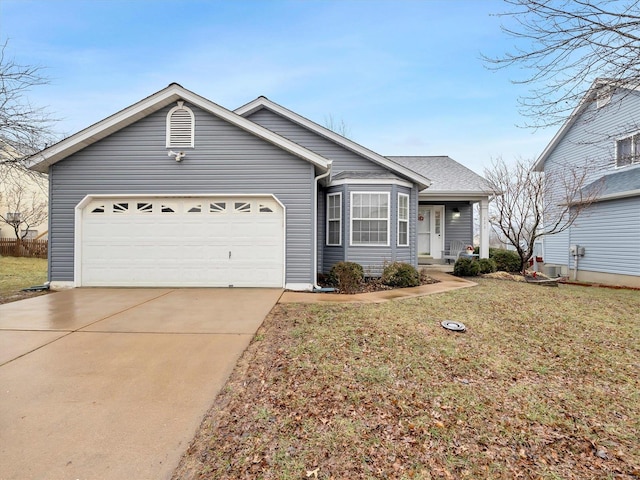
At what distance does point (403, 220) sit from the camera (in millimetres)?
10312

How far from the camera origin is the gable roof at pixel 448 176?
1236 cm

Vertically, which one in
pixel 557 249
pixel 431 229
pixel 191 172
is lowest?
pixel 557 249

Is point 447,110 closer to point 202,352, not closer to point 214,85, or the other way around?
point 214,85

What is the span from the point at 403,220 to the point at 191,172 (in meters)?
6.57

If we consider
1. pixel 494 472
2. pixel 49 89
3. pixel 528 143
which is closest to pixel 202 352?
pixel 494 472

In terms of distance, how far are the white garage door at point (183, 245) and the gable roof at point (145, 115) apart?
4.71 feet

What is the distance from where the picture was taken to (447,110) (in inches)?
690

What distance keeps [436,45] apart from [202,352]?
39.1 ft

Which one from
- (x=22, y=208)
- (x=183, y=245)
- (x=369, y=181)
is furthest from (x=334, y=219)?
(x=22, y=208)

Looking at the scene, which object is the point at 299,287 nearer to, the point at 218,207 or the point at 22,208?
the point at 218,207

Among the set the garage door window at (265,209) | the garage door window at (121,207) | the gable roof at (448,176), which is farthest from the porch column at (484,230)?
the garage door window at (121,207)

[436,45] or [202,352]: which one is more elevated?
[436,45]

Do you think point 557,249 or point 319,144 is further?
point 557,249

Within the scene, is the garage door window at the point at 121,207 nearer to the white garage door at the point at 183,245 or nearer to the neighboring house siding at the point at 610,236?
the white garage door at the point at 183,245
